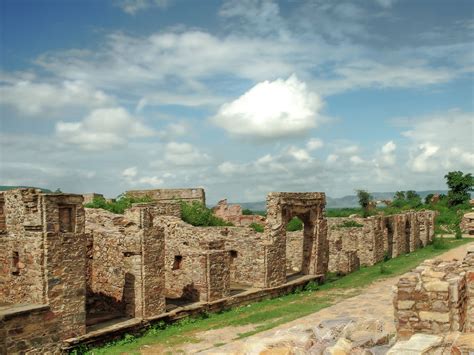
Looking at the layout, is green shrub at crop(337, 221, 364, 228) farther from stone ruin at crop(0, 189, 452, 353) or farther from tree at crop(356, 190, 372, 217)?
tree at crop(356, 190, 372, 217)

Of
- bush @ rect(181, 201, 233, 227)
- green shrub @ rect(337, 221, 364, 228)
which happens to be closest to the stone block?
bush @ rect(181, 201, 233, 227)

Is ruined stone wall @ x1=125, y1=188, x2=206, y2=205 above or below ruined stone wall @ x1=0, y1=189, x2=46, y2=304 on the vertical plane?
above

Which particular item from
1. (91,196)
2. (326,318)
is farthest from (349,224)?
(326,318)

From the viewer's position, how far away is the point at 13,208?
1313 cm

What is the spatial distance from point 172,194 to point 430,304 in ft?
86.0

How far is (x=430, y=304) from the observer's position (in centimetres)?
795

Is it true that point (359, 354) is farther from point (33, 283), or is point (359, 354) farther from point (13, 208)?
point (13, 208)

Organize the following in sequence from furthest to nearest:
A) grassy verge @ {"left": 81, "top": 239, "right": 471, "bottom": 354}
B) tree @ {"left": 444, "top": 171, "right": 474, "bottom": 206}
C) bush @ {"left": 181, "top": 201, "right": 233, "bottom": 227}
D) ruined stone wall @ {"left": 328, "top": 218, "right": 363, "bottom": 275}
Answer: tree @ {"left": 444, "top": 171, "right": 474, "bottom": 206} < bush @ {"left": 181, "top": 201, "right": 233, "bottom": 227} < ruined stone wall @ {"left": 328, "top": 218, "right": 363, "bottom": 275} < grassy verge @ {"left": 81, "top": 239, "right": 471, "bottom": 354}

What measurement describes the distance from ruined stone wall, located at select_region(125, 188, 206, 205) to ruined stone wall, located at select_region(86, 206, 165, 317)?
48.7 feet

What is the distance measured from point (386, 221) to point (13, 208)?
21883mm

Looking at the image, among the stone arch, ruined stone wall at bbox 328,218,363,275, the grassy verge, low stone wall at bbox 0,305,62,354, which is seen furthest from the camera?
ruined stone wall at bbox 328,218,363,275

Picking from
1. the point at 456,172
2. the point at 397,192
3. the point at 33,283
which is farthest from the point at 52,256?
the point at 397,192

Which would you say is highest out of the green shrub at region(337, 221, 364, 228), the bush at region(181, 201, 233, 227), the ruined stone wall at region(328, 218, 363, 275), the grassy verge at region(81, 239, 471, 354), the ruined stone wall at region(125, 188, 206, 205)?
the ruined stone wall at region(125, 188, 206, 205)

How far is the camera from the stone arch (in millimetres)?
19500
